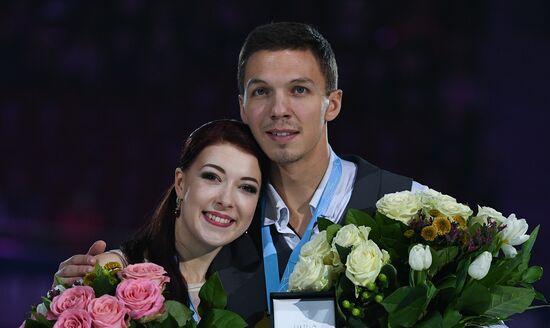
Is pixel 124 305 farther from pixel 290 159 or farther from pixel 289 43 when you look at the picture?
pixel 289 43

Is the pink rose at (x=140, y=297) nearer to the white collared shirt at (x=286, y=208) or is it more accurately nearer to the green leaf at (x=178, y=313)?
the green leaf at (x=178, y=313)

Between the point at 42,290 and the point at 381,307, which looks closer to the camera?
the point at 381,307

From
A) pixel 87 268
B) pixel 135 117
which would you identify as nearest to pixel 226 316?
pixel 87 268

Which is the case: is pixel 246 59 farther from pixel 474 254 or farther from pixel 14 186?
pixel 14 186

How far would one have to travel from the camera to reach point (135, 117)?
5.34 meters

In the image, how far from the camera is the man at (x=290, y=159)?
9.00ft

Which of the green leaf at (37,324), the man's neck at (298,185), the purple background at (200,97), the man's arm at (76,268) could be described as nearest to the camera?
the green leaf at (37,324)

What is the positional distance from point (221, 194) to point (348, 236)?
63 centimetres

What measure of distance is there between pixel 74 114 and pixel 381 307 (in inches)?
143

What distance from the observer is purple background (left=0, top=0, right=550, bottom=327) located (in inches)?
204

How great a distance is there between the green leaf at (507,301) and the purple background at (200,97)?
10.0 feet

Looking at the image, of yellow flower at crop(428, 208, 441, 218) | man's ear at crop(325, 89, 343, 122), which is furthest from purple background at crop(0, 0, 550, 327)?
yellow flower at crop(428, 208, 441, 218)

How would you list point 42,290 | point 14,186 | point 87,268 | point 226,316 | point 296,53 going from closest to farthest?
point 226,316, point 87,268, point 296,53, point 42,290, point 14,186

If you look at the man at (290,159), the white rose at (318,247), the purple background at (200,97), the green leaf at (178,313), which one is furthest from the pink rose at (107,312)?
the purple background at (200,97)
